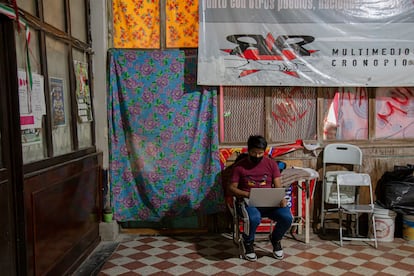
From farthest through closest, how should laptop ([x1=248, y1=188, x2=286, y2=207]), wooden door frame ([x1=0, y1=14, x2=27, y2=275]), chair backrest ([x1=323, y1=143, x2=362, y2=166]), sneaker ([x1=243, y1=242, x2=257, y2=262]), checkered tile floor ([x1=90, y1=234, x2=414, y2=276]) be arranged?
chair backrest ([x1=323, y1=143, x2=362, y2=166])
sneaker ([x1=243, y1=242, x2=257, y2=262])
laptop ([x1=248, y1=188, x2=286, y2=207])
checkered tile floor ([x1=90, y1=234, x2=414, y2=276])
wooden door frame ([x1=0, y1=14, x2=27, y2=275])

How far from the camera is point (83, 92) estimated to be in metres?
4.35

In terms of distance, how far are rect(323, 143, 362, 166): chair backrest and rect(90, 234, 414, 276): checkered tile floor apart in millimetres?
937

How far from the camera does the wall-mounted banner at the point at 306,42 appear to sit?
4.82 meters

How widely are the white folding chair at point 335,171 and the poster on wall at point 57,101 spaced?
3023 millimetres

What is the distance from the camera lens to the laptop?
412 centimetres

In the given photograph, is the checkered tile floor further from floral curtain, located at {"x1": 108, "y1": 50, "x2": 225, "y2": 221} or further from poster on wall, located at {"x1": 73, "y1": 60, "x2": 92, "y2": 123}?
poster on wall, located at {"x1": 73, "y1": 60, "x2": 92, "y2": 123}

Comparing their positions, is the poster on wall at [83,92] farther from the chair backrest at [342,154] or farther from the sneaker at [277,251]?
the chair backrest at [342,154]

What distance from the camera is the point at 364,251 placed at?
4.50 m

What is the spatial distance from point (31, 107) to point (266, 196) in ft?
7.63

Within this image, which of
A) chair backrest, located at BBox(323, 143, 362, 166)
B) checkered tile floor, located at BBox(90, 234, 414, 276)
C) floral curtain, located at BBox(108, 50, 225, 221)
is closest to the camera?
checkered tile floor, located at BBox(90, 234, 414, 276)

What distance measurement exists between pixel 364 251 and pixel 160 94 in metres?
2.84

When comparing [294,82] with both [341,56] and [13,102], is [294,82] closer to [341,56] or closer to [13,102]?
[341,56]

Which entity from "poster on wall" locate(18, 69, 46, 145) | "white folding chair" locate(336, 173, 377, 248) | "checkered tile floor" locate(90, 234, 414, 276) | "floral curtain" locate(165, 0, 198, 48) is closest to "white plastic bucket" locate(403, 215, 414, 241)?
"checkered tile floor" locate(90, 234, 414, 276)

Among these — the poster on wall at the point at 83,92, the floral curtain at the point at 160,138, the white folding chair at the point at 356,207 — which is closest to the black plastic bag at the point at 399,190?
the white folding chair at the point at 356,207
